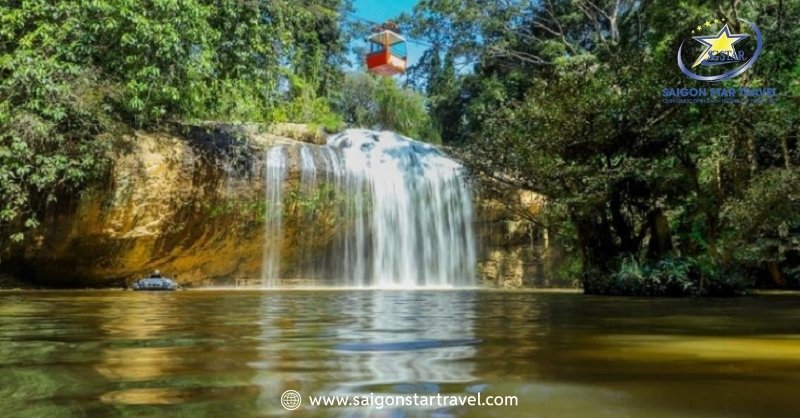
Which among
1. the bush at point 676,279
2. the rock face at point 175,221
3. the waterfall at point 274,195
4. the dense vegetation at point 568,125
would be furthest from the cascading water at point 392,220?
the bush at point 676,279

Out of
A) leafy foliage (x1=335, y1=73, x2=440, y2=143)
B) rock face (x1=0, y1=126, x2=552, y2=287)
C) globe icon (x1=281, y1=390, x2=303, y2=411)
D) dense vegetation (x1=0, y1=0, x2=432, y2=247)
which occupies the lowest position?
globe icon (x1=281, y1=390, x2=303, y2=411)

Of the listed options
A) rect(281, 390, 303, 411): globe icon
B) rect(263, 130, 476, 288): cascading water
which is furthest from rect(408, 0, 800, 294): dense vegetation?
rect(281, 390, 303, 411): globe icon

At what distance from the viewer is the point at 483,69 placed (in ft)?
85.7

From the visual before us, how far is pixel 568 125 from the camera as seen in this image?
10906 mm

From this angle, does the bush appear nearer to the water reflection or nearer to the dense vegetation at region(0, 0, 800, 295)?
the dense vegetation at region(0, 0, 800, 295)

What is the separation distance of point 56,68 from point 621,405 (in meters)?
13.0

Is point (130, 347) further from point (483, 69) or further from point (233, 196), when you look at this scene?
point (483, 69)

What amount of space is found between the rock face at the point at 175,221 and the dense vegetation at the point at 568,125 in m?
0.57

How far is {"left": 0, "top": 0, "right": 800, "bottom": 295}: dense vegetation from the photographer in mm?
10438

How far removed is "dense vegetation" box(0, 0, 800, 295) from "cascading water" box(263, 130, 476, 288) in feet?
9.39

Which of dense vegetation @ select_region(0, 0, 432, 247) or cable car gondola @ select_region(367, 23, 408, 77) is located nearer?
dense vegetation @ select_region(0, 0, 432, 247)

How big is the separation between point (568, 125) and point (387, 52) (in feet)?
37.9

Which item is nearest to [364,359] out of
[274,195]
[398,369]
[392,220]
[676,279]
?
[398,369]

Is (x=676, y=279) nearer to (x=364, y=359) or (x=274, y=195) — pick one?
(x=364, y=359)
